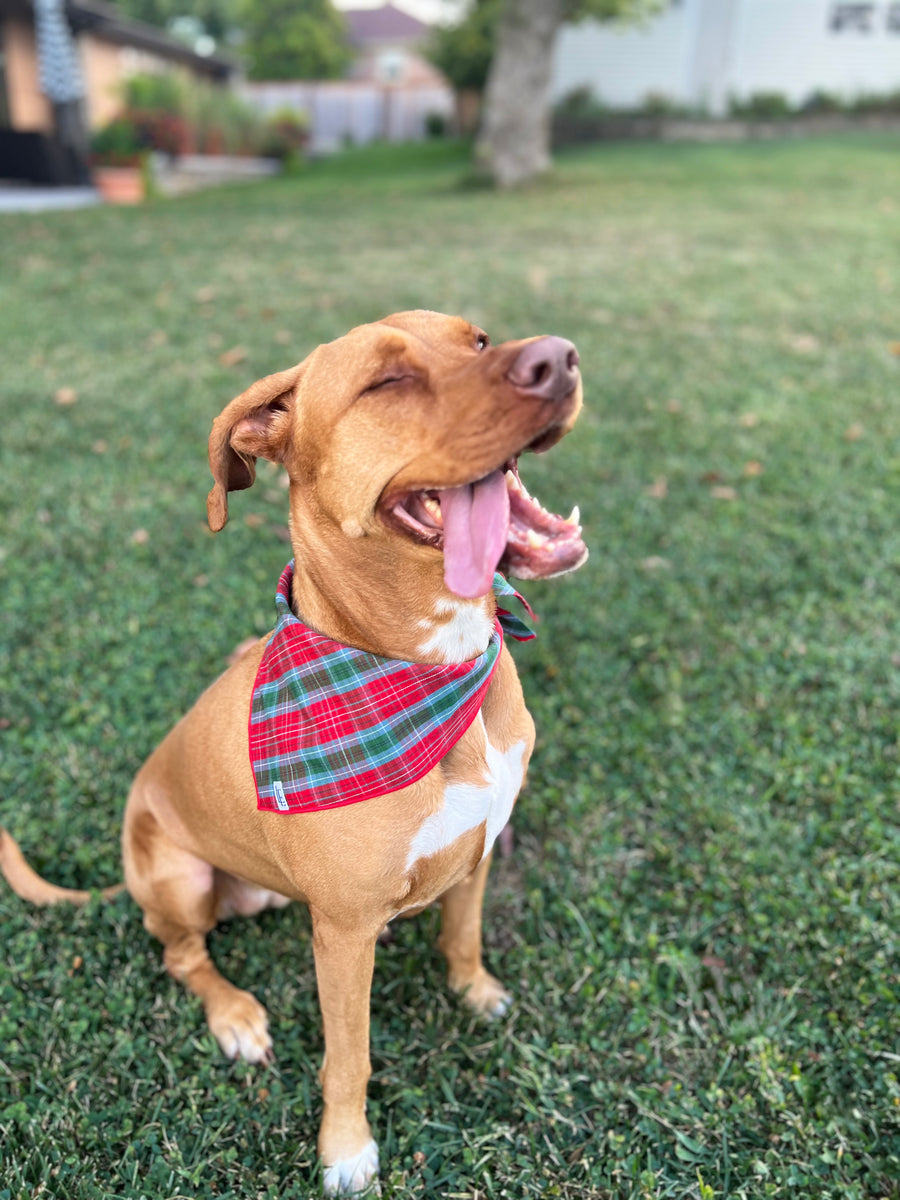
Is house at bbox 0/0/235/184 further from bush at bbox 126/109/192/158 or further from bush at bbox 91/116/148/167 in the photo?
bush at bbox 126/109/192/158

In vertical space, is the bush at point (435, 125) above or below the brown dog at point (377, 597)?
above

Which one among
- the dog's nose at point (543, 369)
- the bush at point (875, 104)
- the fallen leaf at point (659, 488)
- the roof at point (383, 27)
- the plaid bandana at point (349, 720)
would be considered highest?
the roof at point (383, 27)

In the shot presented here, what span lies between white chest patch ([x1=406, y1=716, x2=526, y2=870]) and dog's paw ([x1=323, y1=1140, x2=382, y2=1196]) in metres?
0.85

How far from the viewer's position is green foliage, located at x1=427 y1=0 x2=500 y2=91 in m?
24.8

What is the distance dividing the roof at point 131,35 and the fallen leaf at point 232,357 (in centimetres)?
1801

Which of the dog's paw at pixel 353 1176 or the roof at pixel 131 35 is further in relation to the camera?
the roof at pixel 131 35

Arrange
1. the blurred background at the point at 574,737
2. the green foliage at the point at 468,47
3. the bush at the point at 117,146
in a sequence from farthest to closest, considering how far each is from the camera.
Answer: the green foliage at the point at 468,47
the bush at the point at 117,146
the blurred background at the point at 574,737

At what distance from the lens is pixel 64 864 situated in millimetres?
3053

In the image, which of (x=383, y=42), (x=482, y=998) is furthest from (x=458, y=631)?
(x=383, y=42)

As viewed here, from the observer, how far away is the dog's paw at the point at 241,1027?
8.18ft

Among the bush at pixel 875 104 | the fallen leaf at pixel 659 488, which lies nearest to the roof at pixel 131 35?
the bush at pixel 875 104

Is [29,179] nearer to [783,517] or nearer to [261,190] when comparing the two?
[261,190]

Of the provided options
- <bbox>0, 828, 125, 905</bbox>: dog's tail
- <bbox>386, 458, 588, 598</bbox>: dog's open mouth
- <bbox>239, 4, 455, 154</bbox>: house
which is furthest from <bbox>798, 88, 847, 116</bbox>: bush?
<bbox>0, 828, 125, 905</bbox>: dog's tail

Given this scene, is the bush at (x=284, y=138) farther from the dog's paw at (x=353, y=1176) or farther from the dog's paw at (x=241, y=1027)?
the dog's paw at (x=353, y=1176)
